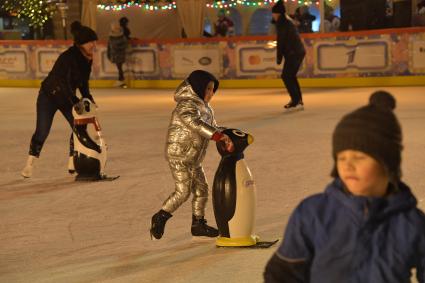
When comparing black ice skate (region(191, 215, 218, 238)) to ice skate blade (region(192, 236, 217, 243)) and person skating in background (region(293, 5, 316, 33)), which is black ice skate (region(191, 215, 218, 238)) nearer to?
ice skate blade (region(192, 236, 217, 243))

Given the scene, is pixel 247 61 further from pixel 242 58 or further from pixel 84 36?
pixel 84 36

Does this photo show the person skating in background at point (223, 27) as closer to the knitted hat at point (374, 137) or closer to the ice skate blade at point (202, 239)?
the ice skate blade at point (202, 239)

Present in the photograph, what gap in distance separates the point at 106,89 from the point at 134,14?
5.53 meters

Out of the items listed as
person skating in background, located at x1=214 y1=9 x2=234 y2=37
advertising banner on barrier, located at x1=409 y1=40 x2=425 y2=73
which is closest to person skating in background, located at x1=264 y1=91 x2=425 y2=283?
advertising banner on barrier, located at x1=409 y1=40 x2=425 y2=73

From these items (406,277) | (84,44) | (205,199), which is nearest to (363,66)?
(84,44)

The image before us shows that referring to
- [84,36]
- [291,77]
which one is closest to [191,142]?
[84,36]

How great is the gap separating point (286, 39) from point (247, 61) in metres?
5.17

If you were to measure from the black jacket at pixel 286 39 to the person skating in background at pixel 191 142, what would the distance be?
855cm

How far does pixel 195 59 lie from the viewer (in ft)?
66.2

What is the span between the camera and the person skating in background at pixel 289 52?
14242 mm

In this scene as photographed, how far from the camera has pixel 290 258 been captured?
8.42 feet

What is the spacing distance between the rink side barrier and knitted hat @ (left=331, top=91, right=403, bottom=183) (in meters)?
16.0

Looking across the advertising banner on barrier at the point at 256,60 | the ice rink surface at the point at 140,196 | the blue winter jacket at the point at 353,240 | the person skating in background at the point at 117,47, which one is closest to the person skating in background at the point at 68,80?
the ice rink surface at the point at 140,196

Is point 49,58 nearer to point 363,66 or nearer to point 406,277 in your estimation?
point 363,66
